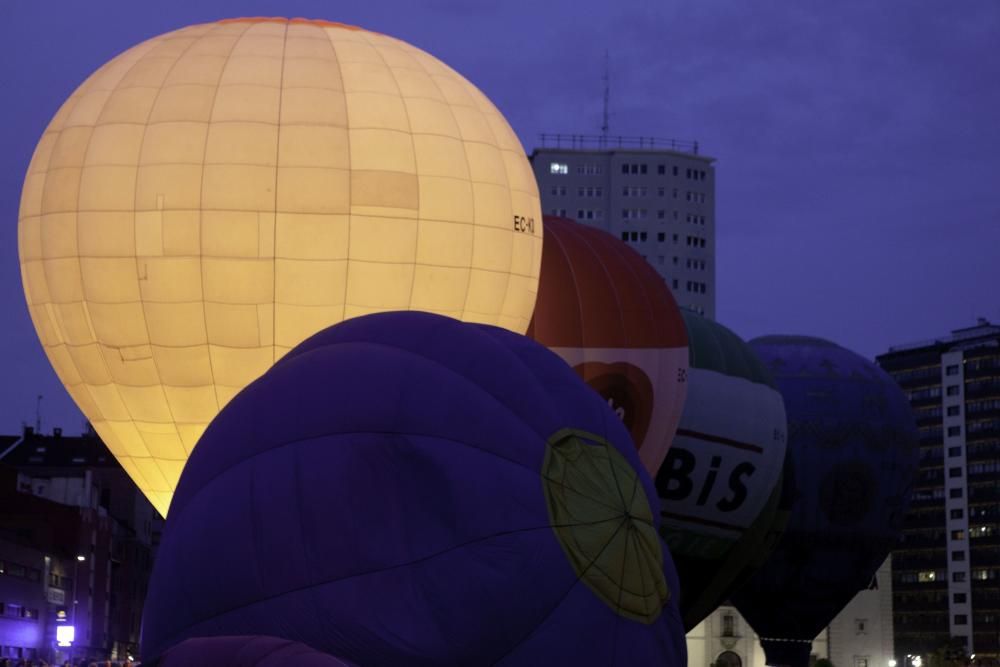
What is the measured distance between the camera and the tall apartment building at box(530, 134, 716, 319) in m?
115

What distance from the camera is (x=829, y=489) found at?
31.7 m

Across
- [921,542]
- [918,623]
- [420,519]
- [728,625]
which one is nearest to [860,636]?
[728,625]

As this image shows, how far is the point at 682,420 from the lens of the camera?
25.1 m

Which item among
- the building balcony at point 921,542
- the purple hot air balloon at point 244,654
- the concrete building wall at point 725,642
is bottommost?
the purple hot air balloon at point 244,654

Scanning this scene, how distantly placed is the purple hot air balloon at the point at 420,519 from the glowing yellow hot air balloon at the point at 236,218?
211 inches

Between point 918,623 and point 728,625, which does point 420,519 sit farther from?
point 918,623

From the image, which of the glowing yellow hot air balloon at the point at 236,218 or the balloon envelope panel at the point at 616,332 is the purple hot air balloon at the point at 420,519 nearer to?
the glowing yellow hot air balloon at the point at 236,218

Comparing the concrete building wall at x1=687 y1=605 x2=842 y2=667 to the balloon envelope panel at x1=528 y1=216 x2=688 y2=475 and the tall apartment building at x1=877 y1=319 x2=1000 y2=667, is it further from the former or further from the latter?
the balloon envelope panel at x1=528 y1=216 x2=688 y2=475

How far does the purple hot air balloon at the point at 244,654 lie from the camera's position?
8914 millimetres

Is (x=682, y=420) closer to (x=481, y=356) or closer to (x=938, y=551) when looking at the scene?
(x=481, y=356)

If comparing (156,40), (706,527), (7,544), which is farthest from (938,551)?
(156,40)

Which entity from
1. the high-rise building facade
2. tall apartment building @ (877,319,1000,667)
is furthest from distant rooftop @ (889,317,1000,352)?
the high-rise building facade

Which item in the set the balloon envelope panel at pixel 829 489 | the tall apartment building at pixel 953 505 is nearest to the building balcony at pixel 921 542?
the tall apartment building at pixel 953 505

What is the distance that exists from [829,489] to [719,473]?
7.05 metres
